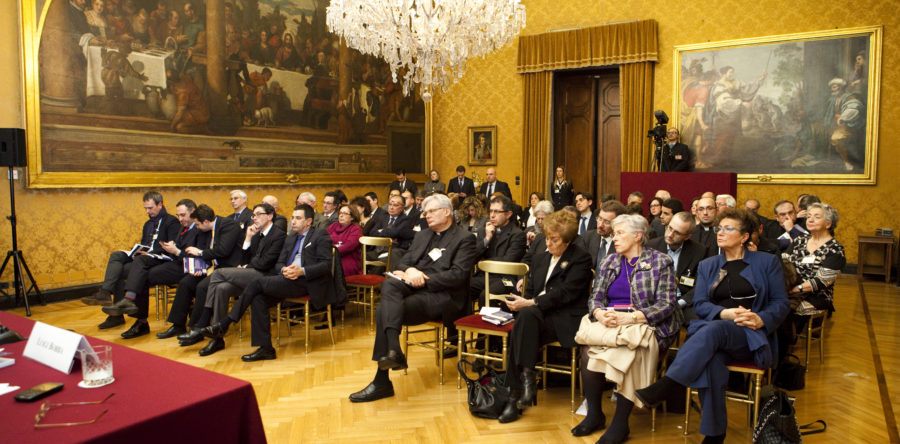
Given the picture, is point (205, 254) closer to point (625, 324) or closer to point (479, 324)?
point (479, 324)

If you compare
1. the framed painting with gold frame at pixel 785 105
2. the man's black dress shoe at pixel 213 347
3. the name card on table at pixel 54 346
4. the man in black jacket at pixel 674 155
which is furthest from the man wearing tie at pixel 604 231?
the framed painting with gold frame at pixel 785 105

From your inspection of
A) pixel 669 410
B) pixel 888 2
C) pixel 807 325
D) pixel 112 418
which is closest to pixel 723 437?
pixel 669 410

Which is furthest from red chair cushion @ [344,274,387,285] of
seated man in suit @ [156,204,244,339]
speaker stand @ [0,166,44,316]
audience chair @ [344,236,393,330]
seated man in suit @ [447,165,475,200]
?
seated man in suit @ [447,165,475,200]

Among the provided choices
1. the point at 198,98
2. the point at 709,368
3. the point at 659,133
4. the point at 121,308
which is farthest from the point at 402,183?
the point at 709,368

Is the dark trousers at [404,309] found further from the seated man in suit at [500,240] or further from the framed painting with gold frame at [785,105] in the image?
the framed painting with gold frame at [785,105]

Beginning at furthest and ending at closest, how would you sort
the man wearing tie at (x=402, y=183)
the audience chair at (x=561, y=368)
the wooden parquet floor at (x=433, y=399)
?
the man wearing tie at (x=402, y=183)
the audience chair at (x=561, y=368)
the wooden parquet floor at (x=433, y=399)

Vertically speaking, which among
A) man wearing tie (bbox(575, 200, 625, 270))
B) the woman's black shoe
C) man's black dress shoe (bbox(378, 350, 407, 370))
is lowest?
the woman's black shoe

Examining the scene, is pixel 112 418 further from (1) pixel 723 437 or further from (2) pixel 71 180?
(2) pixel 71 180

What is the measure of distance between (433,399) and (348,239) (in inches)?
113

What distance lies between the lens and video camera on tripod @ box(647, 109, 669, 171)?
1095 centimetres

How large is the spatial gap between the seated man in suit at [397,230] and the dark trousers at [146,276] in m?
2.36

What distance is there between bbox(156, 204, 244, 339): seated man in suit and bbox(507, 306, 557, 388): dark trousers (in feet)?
11.5

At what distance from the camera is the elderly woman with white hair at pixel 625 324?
3.85 metres

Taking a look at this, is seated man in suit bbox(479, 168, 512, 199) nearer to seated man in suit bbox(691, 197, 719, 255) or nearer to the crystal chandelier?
the crystal chandelier
